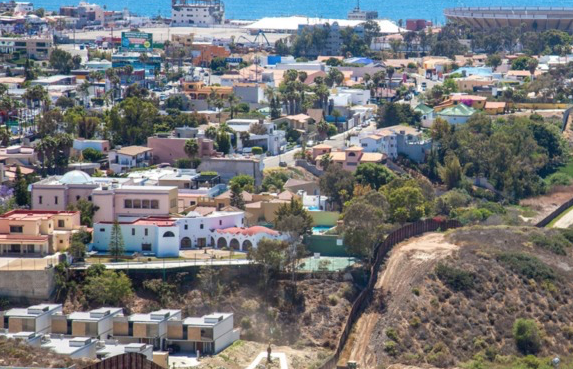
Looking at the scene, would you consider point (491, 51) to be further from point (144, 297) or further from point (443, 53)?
point (144, 297)

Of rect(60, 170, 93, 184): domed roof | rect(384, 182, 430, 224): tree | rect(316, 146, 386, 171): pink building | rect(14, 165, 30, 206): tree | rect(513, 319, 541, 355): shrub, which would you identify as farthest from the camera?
rect(316, 146, 386, 171): pink building

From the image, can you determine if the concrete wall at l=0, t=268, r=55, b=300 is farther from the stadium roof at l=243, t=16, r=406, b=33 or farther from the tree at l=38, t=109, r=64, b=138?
the stadium roof at l=243, t=16, r=406, b=33

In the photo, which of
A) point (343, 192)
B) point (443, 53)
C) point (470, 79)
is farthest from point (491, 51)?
point (343, 192)

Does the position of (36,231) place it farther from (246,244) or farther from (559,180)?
(559,180)

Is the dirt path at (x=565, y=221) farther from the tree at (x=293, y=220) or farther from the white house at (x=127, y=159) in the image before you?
the white house at (x=127, y=159)

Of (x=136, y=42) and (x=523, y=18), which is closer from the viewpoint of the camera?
(x=136, y=42)

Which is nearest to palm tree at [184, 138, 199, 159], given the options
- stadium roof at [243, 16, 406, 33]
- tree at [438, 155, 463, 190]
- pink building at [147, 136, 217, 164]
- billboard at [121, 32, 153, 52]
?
pink building at [147, 136, 217, 164]

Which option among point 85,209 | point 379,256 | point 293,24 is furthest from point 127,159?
point 293,24
